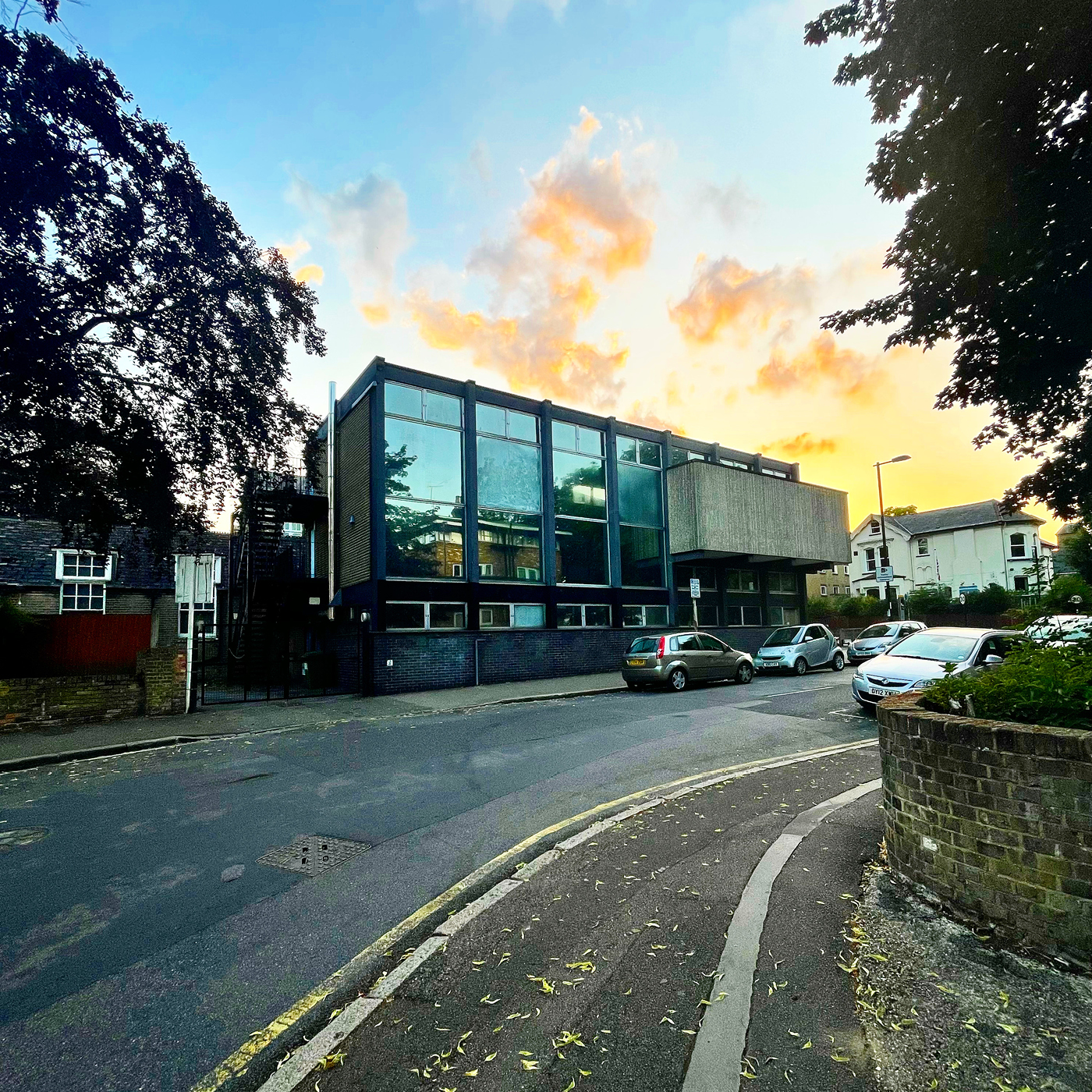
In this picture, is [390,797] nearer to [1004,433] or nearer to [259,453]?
[1004,433]

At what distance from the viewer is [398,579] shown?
1802 centimetres

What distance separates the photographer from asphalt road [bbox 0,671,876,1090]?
9.80 feet

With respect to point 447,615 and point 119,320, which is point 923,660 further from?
point 119,320

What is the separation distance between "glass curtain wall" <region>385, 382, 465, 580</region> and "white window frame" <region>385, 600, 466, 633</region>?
0.82 m

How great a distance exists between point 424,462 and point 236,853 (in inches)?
590

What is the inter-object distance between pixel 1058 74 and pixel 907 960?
328 inches

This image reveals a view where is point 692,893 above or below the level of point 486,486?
below

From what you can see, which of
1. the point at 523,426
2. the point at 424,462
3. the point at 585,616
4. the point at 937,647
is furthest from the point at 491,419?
the point at 937,647

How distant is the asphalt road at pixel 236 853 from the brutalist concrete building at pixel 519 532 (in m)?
7.46

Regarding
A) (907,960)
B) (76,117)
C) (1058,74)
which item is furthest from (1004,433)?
(76,117)

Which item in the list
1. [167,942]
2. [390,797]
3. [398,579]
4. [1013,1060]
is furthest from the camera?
[398,579]

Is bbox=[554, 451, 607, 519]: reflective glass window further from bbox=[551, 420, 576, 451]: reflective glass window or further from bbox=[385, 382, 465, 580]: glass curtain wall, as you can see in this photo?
bbox=[385, 382, 465, 580]: glass curtain wall

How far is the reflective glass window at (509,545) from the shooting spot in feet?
66.0

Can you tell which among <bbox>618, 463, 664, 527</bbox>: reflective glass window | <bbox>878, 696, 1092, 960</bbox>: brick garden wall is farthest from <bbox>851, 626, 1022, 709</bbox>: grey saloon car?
<bbox>618, 463, 664, 527</bbox>: reflective glass window
